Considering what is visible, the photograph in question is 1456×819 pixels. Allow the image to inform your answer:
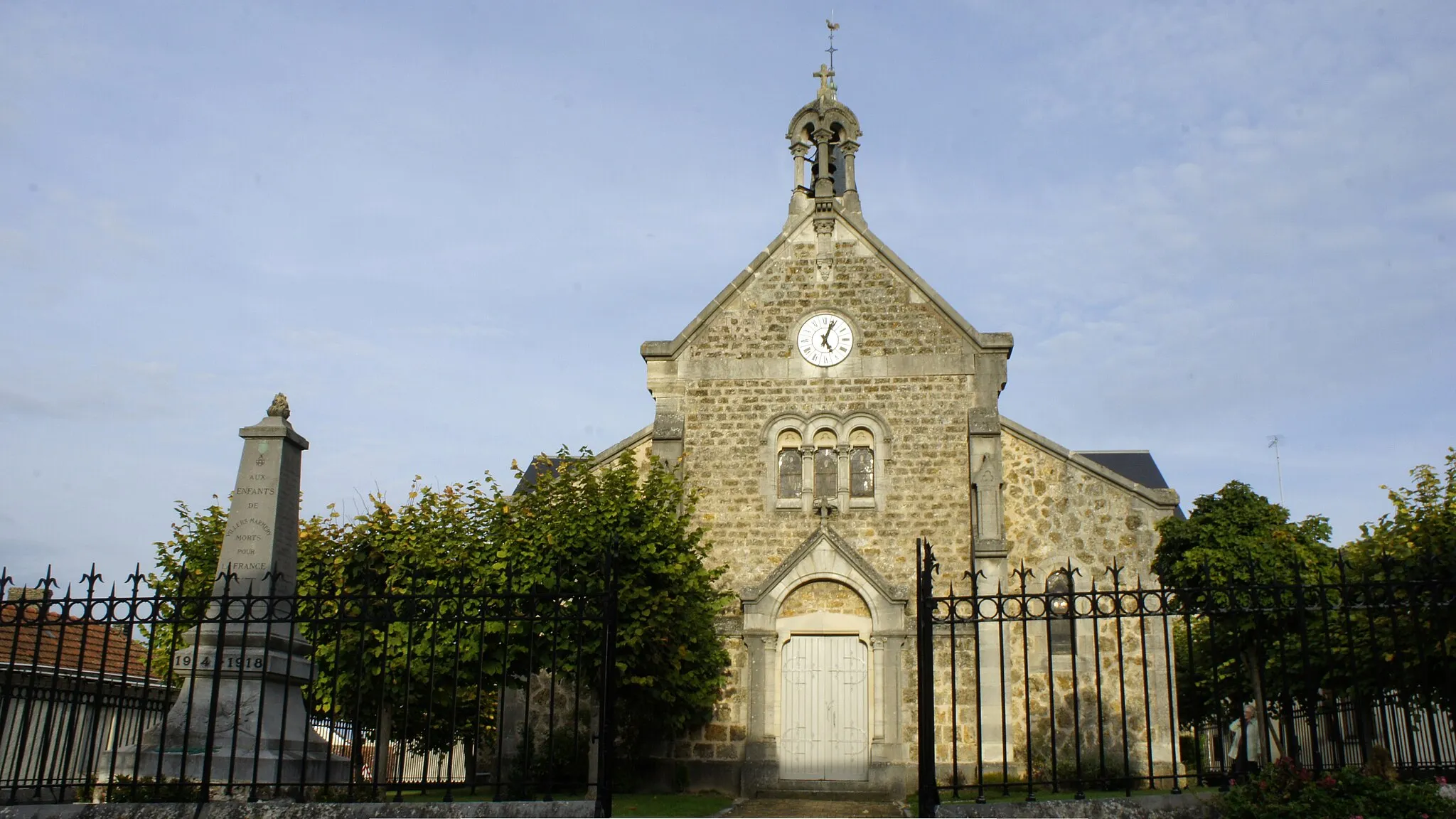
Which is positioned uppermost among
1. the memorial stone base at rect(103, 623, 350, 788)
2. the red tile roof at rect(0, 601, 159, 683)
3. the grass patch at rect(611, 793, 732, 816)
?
the red tile roof at rect(0, 601, 159, 683)

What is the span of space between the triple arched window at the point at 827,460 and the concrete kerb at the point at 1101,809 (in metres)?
11.0

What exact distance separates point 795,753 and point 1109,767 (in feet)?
16.4

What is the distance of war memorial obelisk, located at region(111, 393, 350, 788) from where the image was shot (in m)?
9.34

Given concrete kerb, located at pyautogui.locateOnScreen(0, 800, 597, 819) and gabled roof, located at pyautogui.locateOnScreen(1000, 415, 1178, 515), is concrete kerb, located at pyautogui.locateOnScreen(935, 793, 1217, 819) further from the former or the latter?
gabled roof, located at pyautogui.locateOnScreen(1000, 415, 1178, 515)

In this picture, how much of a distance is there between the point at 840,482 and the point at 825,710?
12.5 ft

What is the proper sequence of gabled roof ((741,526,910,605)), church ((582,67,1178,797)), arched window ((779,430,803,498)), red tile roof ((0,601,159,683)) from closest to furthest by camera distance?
red tile roof ((0,601,159,683)) < church ((582,67,1178,797)) < gabled roof ((741,526,910,605)) < arched window ((779,430,803,498))

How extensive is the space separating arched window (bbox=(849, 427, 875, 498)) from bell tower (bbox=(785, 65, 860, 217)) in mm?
4309

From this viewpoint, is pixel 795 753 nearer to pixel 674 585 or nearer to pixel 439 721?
pixel 674 585

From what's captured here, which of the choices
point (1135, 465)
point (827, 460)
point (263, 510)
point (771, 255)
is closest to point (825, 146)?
point (771, 255)

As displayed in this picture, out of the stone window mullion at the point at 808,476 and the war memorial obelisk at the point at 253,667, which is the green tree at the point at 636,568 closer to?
the stone window mullion at the point at 808,476

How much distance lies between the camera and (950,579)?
18.8 meters

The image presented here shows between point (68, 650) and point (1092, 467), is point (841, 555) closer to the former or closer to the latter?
point (1092, 467)


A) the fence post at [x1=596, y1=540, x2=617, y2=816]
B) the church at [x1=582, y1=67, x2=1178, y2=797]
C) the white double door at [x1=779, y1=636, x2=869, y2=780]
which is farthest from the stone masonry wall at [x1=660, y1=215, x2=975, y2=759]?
the fence post at [x1=596, y1=540, x2=617, y2=816]

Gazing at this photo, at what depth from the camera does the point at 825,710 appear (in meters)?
18.6
